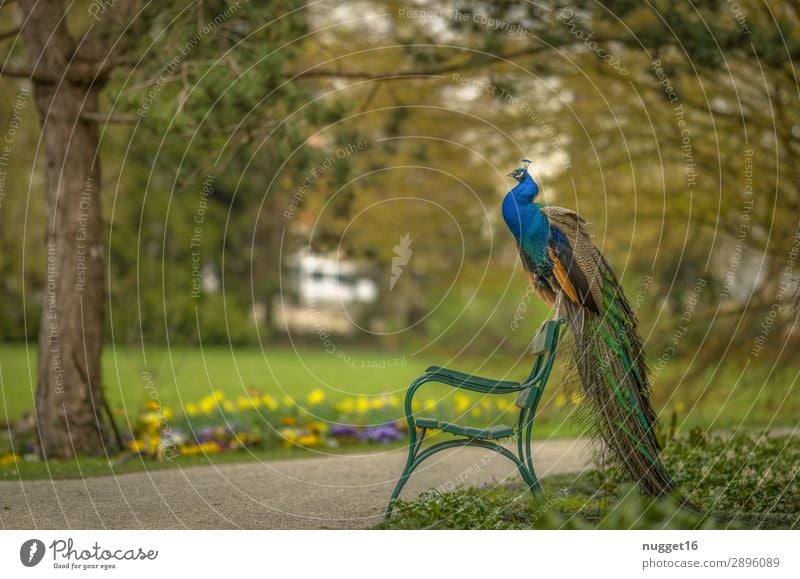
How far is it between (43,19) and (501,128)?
673 centimetres

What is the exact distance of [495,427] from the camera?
6.15 meters

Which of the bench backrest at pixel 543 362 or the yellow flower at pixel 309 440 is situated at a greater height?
the bench backrest at pixel 543 362

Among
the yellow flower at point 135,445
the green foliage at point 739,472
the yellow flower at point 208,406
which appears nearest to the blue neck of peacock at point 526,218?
the green foliage at point 739,472

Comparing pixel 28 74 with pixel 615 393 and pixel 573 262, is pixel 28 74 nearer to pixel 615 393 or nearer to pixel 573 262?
pixel 573 262

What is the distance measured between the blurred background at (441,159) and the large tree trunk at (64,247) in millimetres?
32

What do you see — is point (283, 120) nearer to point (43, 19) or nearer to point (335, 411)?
point (43, 19)

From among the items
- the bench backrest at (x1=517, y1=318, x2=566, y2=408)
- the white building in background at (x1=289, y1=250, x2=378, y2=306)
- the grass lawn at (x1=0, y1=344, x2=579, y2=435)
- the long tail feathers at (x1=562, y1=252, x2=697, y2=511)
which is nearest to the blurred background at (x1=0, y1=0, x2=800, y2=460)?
the grass lawn at (x1=0, y1=344, x2=579, y2=435)

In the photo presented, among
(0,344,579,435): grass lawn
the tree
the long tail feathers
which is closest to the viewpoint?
the long tail feathers

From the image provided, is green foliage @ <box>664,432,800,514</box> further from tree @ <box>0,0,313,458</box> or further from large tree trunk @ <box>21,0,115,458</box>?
large tree trunk @ <box>21,0,115,458</box>

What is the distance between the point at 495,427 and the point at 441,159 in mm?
9697

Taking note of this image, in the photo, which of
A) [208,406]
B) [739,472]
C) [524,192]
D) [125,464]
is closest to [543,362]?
[524,192]

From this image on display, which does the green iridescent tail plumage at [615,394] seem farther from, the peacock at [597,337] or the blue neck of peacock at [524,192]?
the blue neck of peacock at [524,192]

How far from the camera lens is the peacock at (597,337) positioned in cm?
629

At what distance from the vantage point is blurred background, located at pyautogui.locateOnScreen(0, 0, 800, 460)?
30.2 feet
